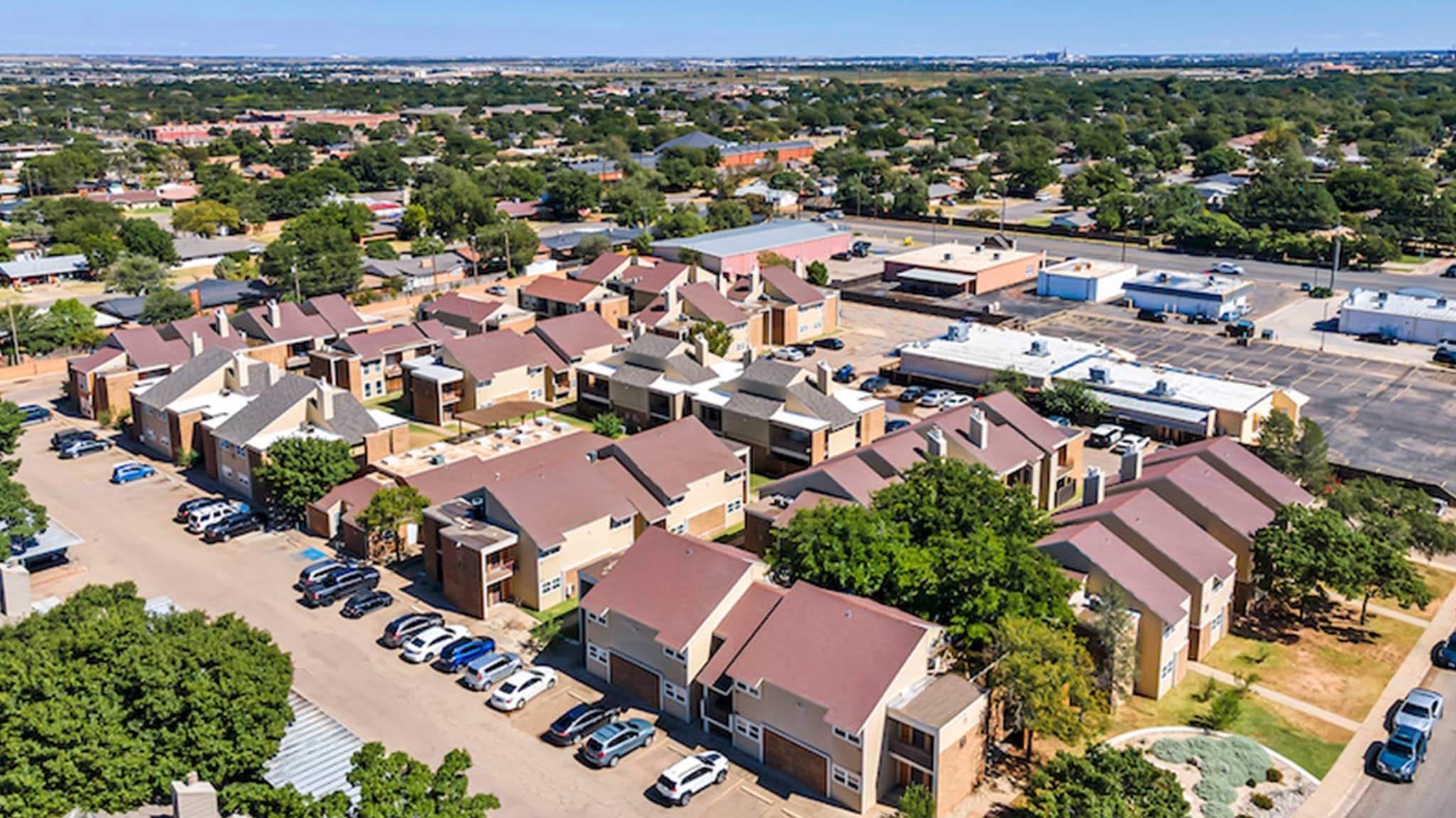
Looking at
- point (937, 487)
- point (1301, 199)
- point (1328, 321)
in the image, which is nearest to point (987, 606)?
point (937, 487)

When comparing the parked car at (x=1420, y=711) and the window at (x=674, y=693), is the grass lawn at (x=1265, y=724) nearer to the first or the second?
the parked car at (x=1420, y=711)

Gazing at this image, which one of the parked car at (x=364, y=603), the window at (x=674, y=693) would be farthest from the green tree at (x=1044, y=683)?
the parked car at (x=364, y=603)

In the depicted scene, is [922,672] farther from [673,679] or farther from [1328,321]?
[1328,321]

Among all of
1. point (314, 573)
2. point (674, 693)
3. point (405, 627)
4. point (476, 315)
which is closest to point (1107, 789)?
point (674, 693)

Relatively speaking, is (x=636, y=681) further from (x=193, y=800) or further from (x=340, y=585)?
(x=193, y=800)

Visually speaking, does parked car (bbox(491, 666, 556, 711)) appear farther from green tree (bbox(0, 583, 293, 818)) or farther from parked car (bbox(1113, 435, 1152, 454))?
parked car (bbox(1113, 435, 1152, 454))

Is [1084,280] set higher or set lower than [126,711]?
higher
